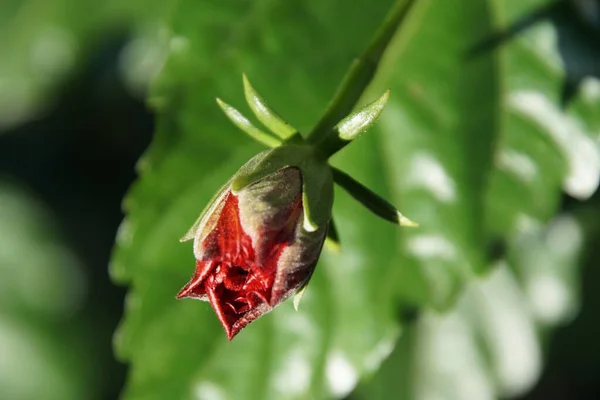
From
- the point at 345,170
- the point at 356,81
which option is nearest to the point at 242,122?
the point at 356,81

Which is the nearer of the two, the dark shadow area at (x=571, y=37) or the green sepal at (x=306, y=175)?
the green sepal at (x=306, y=175)

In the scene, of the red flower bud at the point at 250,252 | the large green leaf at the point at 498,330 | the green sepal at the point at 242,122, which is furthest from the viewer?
the large green leaf at the point at 498,330

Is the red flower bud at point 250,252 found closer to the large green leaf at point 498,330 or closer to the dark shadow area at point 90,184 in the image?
the large green leaf at point 498,330

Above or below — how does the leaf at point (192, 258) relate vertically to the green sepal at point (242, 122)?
below

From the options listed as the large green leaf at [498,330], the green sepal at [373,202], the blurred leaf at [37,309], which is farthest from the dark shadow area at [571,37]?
the blurred leaf at [37,309]

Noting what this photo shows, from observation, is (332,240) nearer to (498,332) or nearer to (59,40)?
(498,332)

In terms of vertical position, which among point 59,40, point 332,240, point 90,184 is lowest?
point 90,184

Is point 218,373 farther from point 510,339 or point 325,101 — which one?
point 510,339

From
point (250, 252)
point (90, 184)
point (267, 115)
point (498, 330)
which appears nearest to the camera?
point (250, 252)
